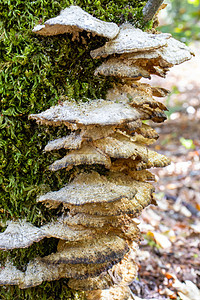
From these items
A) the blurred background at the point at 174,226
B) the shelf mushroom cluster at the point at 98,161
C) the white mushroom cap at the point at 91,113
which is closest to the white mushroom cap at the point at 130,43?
the shelf mushroom cluster at the point at 98,161

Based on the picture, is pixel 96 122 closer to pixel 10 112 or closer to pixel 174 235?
pixel 10 112

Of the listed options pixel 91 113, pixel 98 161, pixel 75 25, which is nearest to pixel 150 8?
pixel 75 25

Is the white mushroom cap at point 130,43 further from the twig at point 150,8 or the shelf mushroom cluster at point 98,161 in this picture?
the twig at point 150,8

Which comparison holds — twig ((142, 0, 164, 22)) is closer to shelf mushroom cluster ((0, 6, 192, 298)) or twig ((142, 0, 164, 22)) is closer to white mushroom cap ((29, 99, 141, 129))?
shelf mushroom cluster ((0, 6, 192, 298))

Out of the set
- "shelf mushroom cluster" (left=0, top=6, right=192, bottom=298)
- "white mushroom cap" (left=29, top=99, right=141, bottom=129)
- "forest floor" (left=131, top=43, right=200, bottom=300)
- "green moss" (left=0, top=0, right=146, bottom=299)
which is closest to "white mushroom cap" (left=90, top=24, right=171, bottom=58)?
"shelf mushroom cluster" (left=0, top=6, right=192, bottom=298)

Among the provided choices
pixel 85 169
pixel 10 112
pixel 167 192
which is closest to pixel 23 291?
pixel 85 169

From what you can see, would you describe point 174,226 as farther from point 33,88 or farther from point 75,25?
point 75,25
